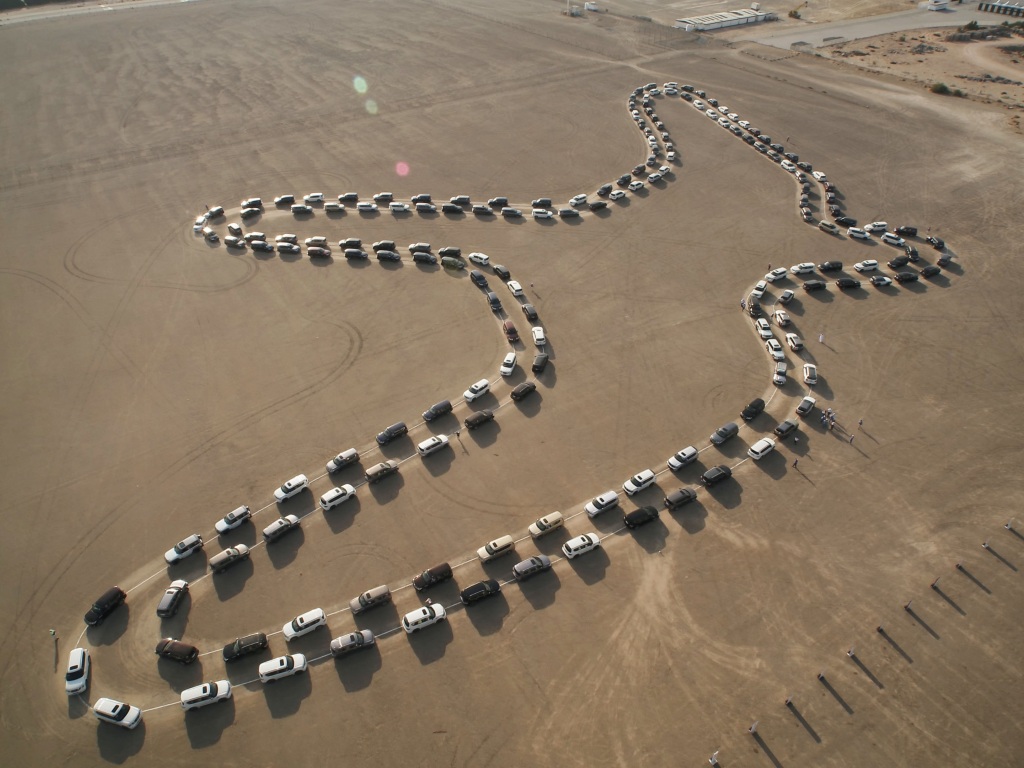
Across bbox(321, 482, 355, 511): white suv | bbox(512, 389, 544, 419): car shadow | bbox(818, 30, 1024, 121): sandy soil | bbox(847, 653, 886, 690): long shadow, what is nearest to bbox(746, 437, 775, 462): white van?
bbox(847, 653, 886, 690): long shadow

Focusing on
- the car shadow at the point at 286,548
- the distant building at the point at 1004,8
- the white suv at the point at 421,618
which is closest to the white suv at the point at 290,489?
the car shadow at the point at 286,548

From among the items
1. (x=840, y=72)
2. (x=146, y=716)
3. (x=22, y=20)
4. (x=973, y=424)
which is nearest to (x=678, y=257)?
(x=973, y=424)

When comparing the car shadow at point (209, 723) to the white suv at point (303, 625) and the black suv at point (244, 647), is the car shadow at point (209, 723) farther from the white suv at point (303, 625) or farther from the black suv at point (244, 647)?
the white suv at point (303, 625)

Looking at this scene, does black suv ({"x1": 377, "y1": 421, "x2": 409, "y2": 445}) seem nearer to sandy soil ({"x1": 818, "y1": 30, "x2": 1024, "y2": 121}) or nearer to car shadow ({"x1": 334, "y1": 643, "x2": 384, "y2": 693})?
car shadow ({"x1": 334, "y1": 643, "x2": 384, "y2": 693})

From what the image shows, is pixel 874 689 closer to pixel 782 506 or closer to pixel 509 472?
pixel 782 506

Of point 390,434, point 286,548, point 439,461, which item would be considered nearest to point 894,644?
point 439,461
